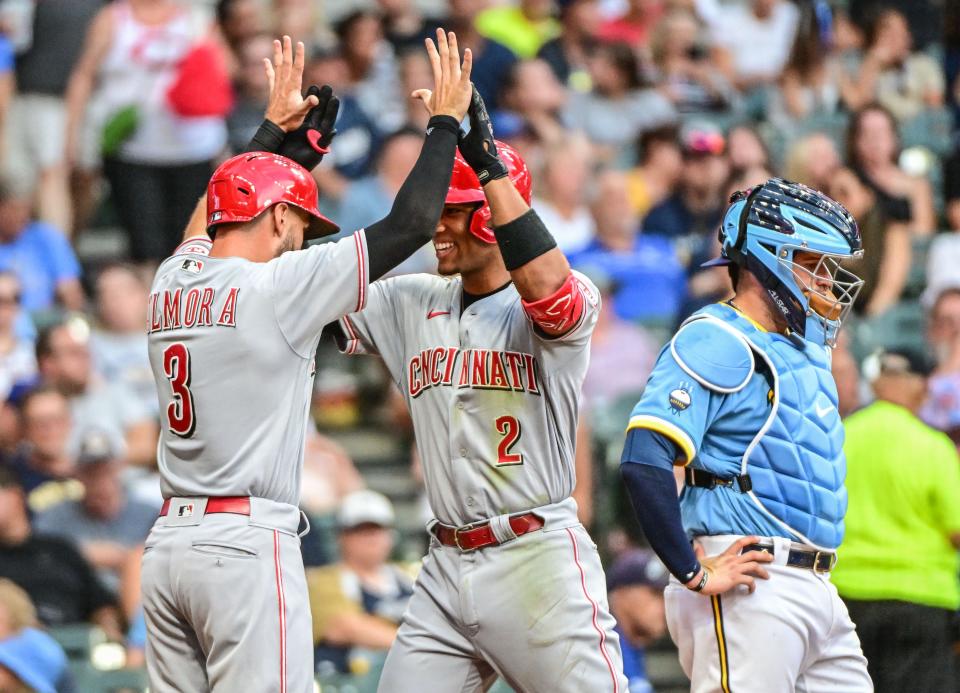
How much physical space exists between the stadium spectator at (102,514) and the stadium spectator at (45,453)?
0.10 m

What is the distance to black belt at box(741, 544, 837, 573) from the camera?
4.68 m

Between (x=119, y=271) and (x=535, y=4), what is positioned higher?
(x=535, y=4)

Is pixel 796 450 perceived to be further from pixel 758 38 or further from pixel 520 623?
pixel 758 38

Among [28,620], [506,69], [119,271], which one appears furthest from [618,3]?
[28,620]

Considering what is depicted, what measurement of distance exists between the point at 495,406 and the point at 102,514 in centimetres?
396

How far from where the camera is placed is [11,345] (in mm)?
8891

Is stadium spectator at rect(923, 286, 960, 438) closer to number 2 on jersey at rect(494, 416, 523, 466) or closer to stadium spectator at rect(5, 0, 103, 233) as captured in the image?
number 2 on jersey at rect(494, 416, 523, 466)

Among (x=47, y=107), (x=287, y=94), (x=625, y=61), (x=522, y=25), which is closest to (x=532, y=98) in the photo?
(x=625, y=61)

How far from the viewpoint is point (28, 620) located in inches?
279

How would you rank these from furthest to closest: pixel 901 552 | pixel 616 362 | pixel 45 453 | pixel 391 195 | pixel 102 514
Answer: pixel 391 195 < pixel 616 362 < pixel 45 453 < pixel 102 514 < pixel 901 552

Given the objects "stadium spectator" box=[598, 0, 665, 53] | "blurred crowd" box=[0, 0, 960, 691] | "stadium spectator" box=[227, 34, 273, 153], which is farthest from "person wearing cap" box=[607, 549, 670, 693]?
"stadium spectator" box=[598, 0, 665, 53]

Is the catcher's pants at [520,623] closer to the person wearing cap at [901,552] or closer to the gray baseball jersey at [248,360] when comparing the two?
the gray baseball jersey at [248,360]

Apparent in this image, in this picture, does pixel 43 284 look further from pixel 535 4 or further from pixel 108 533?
pixel 535 4

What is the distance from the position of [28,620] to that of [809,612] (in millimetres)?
3879
